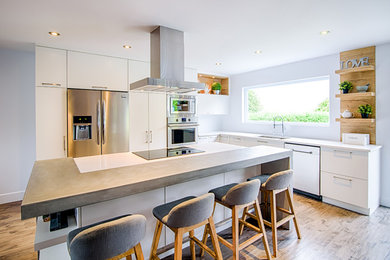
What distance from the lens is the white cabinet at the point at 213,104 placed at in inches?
198

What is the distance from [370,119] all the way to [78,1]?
3.93 meters

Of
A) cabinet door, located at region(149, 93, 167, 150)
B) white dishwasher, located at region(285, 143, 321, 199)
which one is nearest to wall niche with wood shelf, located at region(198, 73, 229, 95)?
cabinet door, located at region(149, 93, 167, 150)

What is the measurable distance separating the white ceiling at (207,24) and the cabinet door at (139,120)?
2.59ft

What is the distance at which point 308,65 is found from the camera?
3.98 metres

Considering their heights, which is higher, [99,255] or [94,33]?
[94,33]

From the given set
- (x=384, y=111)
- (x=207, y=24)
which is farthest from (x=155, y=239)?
(x=384, y=111)

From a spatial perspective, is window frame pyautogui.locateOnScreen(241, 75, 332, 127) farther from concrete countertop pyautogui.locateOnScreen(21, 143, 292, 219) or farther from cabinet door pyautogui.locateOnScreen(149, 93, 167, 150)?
concrete countertop pyautogui.locateOnScreen(21, 143, 292, 219)

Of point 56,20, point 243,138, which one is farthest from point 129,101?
point 243,138

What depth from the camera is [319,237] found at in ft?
7.77

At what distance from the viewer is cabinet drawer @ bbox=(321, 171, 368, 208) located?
2883 mm

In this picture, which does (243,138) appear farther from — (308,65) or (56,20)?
(56,20)

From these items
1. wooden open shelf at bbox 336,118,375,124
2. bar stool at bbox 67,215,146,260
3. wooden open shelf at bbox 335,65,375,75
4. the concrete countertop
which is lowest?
bar stool at bbox 67,215,146,260

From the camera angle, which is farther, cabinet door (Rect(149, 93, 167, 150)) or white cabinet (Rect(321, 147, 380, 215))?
cabinet door (Rect(149, 93, 167, 150))

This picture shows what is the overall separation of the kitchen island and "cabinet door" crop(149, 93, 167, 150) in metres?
1.82
